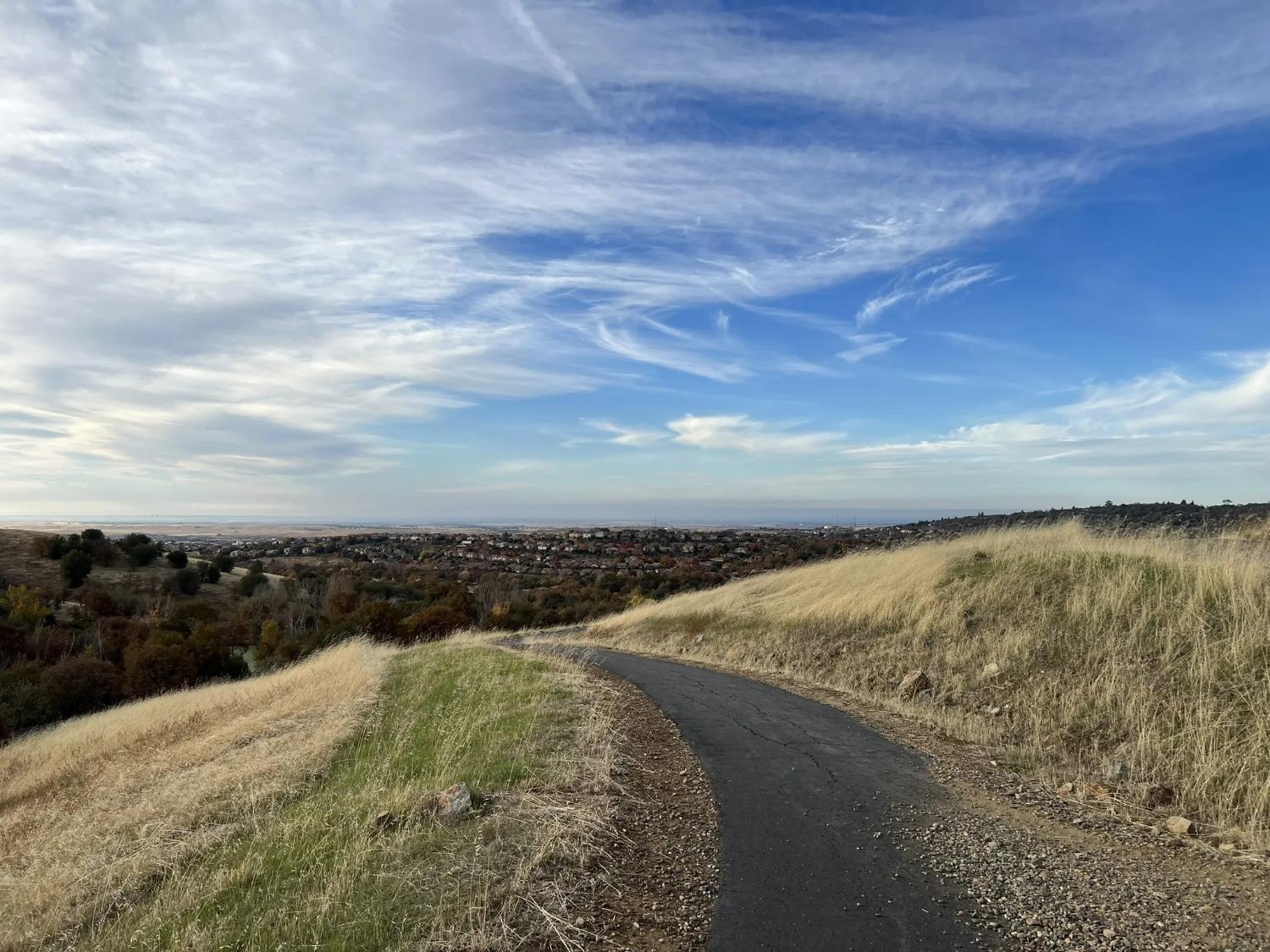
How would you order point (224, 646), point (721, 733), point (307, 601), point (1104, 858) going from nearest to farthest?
point (1104, 858), point (721, 733), point (224, 646), point (307, 601)

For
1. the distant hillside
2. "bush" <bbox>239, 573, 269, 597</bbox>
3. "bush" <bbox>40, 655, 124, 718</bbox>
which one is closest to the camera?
the distant hillside

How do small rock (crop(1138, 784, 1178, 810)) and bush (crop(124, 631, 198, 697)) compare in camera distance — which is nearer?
small rock (crop(1138, 784, 1178, 810))

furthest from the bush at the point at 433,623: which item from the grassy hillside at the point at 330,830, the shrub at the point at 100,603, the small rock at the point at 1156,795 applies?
the small rock at the point at 1156,795

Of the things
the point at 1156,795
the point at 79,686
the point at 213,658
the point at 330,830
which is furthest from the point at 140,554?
the point at 1156,795

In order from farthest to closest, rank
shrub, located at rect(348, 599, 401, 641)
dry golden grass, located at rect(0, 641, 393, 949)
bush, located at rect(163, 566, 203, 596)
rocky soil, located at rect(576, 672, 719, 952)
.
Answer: bush, located at rect(163, 566, 203, 596) < shrub, located at rect(348, 599, 401, 641) < dry golden grass, located at rect(0, 641, 393, 949) < rocky soil, located at rect(576, 672, 719, 952)

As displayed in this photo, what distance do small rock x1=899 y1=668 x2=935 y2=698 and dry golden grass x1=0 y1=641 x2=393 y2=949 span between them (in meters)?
9.24

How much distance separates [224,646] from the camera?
42469 millimetres

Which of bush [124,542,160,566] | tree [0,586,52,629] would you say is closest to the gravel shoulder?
tree [0,586,52,629]

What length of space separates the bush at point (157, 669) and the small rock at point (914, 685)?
35.3 m

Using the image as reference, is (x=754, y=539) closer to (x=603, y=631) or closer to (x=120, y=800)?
(x=603, y=631)

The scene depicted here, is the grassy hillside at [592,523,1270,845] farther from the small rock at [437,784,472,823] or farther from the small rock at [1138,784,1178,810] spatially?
the small rock at [437,784,472,823]

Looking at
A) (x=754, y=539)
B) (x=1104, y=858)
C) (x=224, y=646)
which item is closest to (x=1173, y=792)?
(x=1104, y=858)

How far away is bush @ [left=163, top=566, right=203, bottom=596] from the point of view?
70.8 meters

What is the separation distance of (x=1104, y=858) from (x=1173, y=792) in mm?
2304
